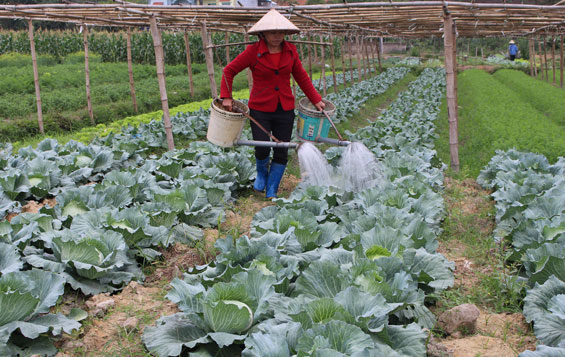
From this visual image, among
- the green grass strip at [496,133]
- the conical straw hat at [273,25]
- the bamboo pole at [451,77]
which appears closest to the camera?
the conical straw hat at [273,25]

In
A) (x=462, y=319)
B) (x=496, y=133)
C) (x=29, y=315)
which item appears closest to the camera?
(x=29, y=315)

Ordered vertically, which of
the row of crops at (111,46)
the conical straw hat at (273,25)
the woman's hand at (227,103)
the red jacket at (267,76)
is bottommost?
the woman's hand at (227,103)

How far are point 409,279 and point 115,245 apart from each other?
6.90 feet

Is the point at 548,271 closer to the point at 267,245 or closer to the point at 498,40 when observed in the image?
the point at 267,245

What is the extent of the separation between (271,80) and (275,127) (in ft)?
1.85

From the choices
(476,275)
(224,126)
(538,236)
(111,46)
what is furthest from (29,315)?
(111,46)

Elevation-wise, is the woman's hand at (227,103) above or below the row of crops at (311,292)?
above

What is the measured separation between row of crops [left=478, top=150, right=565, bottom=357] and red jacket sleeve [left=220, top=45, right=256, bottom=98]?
3001 mm

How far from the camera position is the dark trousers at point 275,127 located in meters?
5.35

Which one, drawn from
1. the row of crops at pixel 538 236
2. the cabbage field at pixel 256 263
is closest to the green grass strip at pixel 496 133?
the row of crops at pixel 538 236

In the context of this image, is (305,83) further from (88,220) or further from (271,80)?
(88,220)

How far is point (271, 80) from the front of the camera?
521cm

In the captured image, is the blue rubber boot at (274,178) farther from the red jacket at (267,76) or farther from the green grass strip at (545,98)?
the green grass strip at (545,98)

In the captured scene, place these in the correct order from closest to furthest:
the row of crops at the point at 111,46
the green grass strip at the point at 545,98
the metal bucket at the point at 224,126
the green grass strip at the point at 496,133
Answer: the metal bucket at the point at 224,126 < the green grass strip at the point at 496,133 < the green grass strip at the point at 545,98 < the row of crops at the point at 111,46
